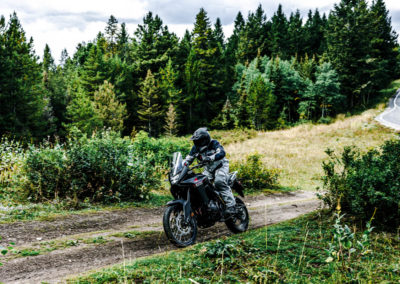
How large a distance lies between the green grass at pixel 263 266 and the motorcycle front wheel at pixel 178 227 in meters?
0.95

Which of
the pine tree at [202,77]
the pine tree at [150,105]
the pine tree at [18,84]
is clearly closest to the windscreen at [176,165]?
the pine tree at [18,84]

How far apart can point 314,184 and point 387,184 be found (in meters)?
11.1

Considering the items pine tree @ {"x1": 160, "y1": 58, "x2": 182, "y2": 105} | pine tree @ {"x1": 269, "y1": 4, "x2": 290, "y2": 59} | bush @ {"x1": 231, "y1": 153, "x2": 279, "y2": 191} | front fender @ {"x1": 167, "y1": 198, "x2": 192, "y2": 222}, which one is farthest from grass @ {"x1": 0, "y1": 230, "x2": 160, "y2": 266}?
pine tree @ {"x1": 269, "y1": 4, "x2": 290, "y2": 59}

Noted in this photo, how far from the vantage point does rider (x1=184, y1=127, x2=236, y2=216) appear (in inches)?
229

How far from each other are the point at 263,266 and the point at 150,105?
49838 millimetres

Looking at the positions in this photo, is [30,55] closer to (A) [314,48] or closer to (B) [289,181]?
(B) [289,181]

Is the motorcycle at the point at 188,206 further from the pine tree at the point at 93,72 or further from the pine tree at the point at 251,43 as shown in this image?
the pine tree at the point at 251,43

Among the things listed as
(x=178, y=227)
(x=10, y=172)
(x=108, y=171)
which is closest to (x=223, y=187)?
(x=178, y=227)

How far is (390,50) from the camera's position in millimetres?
61938

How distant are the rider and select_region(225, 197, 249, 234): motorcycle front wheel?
30 cm

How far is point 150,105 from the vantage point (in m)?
51.2

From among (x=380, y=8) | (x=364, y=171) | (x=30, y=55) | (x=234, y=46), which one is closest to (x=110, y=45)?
(x=234, y=46)

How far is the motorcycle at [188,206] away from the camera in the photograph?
4.98 m

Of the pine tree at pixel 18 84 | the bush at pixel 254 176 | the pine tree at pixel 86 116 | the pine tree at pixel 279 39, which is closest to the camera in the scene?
the bush at pixel 254 176
